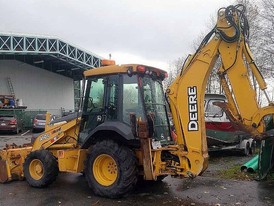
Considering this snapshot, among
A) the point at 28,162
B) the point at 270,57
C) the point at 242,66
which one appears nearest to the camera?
the point at 242,66

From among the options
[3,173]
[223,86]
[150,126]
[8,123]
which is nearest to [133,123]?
[150,126]

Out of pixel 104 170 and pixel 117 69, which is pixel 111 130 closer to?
pixel 104 170

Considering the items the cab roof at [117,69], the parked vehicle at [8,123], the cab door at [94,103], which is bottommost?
the parked vehicle at [8,123]

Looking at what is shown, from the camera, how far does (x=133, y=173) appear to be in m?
6.95

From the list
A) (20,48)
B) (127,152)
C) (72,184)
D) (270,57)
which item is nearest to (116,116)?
(127,152)

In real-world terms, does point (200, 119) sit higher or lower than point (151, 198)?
higher

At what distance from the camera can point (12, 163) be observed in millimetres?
8953

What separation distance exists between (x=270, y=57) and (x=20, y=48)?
805 inches

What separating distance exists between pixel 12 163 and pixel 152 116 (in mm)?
3913

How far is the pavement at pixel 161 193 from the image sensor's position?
702 cm

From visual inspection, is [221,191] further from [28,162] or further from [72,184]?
[28,162]

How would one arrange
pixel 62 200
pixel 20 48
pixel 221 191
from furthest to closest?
1. pixel 20 48
2. pixel 221 191
3. pixel 62 200

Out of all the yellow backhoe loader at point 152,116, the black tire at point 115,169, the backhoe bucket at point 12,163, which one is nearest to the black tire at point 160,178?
the yellow backhoe loader at point 152,116

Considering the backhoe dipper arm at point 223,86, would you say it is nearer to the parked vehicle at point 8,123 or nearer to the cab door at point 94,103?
the cab door at point 94,103
